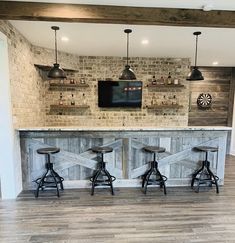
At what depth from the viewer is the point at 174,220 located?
273cm

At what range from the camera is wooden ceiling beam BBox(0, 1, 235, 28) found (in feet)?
8.26

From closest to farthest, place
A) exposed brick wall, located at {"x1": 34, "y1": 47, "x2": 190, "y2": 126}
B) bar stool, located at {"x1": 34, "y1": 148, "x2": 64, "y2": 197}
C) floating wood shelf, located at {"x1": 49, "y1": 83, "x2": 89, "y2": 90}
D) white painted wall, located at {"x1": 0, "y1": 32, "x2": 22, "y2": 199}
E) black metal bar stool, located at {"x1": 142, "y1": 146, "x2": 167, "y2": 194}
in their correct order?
1. white painted wall, located at {"x1": 0, "y1": 32, "x2": 22, "y2": 199}
2. bar stool, located at {"x1": 34, "y1": 148, "x2": 64, "y2": 197}
3. black metal bar stool, located at {"x1": 142, "y1": 146, "x2": 167, "y2": 194}
4. floating wood shelf, located at {"x1": 49, "y1": 83, "x2": 89, "y2": 90}
5. exposed brick wall, located at {"x1": 34, "y1": 47, "x2": 190, "y2": 126}

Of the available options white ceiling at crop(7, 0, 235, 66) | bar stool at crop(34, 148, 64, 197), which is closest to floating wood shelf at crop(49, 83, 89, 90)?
white ceiling at crop(7, 0, 235, 66)

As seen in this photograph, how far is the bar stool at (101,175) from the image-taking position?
336 cm

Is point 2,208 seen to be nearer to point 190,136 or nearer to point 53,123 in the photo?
point 53,123

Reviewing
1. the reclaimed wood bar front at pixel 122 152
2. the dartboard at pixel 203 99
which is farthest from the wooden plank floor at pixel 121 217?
the dartboard at pixel 203 99

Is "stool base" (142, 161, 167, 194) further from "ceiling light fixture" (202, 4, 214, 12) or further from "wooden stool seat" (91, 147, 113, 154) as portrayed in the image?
"ceiling light fixture" (202, 4, 214, 12)

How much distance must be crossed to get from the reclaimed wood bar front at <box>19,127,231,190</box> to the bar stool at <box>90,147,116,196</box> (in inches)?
5.2

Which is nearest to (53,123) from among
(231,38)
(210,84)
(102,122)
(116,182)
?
(102,122)

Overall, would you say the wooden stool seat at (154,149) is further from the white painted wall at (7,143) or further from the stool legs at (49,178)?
the white painted wall at (7,143)

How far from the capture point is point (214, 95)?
251 inches

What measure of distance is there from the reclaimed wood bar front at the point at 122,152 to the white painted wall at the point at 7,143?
234 mm

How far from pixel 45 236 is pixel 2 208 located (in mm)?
1022

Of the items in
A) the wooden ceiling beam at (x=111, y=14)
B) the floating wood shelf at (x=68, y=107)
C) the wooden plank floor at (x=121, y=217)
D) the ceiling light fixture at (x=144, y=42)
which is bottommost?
the wooden plank floor at (x=121, y=217)
